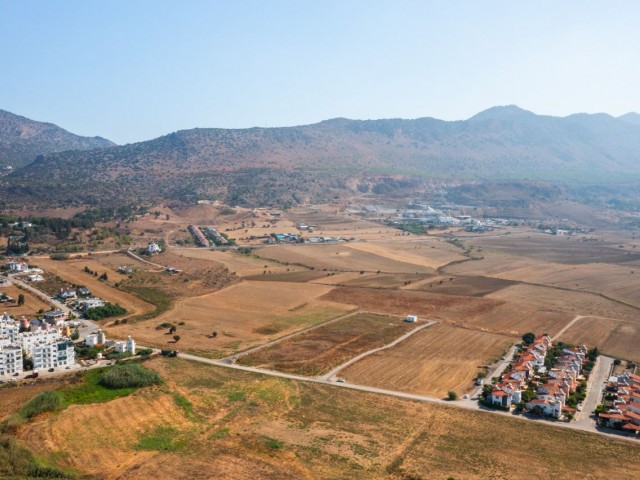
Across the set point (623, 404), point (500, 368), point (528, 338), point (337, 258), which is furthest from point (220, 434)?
point (337, 258)

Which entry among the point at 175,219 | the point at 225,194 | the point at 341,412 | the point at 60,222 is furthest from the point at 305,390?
the point at 225,194

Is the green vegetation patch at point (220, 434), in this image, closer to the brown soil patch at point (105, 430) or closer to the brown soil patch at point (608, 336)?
the brown soil patch at point (105, 430)

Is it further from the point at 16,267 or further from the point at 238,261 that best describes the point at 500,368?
the point at 16,267

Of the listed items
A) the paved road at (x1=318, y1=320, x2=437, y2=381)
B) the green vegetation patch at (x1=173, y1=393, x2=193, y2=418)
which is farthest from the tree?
the green vegetation patch at (x1=173, y1=393, x2=193, y2=418)

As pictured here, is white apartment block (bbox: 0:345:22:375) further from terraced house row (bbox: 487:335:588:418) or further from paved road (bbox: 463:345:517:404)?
terraced house row (bbox: 487:335:588:418)

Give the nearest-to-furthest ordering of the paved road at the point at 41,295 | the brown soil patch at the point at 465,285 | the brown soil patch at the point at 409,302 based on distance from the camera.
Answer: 1. the paved road at the point at 41,295
2. the brown soil patch at the point at 409,302
3. the brown soil patch at the point at 465,285

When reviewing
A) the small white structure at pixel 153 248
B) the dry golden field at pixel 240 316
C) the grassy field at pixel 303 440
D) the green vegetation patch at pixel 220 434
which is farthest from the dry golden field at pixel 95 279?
the green vegetation patch at pixel 220 434

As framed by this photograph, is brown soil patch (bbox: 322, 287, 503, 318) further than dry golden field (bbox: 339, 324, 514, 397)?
Yes
